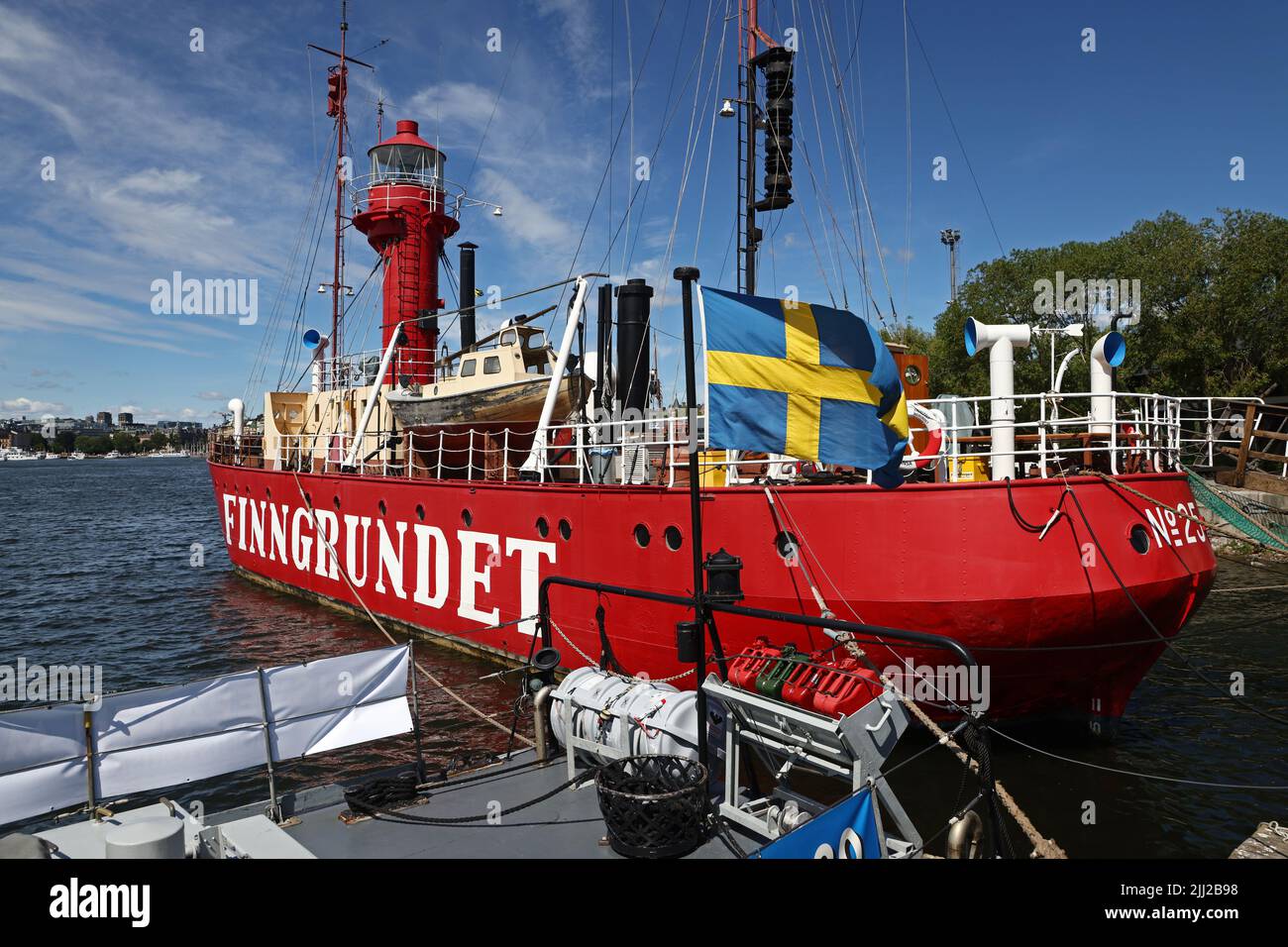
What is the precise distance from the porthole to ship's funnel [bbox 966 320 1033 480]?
1.74m

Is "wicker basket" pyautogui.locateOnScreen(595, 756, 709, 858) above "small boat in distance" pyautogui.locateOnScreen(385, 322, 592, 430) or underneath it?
underneath

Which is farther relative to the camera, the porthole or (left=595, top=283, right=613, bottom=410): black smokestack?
(left=595, top=283, right=613, bottom=410): black smokestack

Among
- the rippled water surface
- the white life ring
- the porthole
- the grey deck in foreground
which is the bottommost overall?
the rippled water surface

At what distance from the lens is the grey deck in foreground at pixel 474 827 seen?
5988mm

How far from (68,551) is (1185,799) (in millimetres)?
43770

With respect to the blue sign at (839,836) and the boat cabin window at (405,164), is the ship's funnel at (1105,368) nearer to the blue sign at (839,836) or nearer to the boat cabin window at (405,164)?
the blue sign at (839,836)

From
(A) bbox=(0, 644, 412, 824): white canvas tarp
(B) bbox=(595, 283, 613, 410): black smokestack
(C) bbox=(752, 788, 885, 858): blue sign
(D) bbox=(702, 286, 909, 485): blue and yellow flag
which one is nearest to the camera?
(C) bbox=(752, 788, 885, 858): blue sign

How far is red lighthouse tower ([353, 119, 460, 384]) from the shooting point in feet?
81.0

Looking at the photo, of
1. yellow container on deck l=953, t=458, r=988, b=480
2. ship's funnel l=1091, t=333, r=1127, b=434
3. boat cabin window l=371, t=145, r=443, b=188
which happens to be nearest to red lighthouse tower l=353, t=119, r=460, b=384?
boat cabin window l=371, t=145, r=443, b=188

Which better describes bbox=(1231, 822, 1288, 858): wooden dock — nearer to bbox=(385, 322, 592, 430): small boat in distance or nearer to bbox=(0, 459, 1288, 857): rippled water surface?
bbox=(0, 459, 1288, 857): rippled water surface

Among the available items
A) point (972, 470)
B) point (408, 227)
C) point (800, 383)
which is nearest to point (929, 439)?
point (972, 470)
